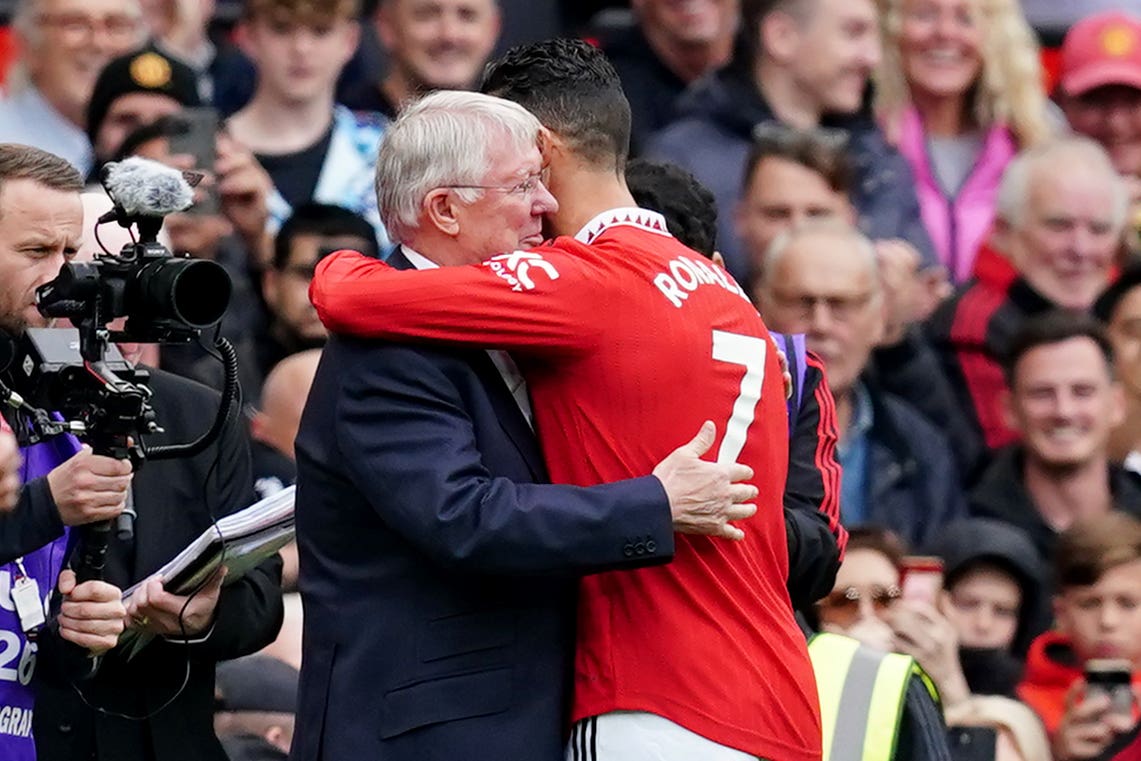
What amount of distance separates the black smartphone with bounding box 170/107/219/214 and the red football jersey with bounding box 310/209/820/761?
9.85 ft

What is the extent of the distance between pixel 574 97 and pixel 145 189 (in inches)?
30.4

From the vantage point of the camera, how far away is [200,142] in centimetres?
761

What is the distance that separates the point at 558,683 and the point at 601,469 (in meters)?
0.38

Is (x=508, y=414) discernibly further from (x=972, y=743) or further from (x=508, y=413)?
(x=972, y=743)

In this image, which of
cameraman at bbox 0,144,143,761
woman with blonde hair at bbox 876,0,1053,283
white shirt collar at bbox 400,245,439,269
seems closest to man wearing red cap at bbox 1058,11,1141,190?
woman with blonde hair at bbox 876,0,1053,283

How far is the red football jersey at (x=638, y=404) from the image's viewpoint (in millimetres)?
4398

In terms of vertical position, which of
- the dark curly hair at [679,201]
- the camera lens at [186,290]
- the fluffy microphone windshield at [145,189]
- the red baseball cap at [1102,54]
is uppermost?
the red baseball cap at [1102,54]

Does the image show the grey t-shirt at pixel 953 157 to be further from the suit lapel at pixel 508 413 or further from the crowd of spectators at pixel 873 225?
the suit lapel at pixel 508 413

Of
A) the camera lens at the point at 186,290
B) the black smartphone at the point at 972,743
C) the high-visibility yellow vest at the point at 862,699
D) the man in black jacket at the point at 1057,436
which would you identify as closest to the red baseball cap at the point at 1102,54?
the man in black jacket at the point at 1057,436

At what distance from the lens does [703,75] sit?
9.11 metres

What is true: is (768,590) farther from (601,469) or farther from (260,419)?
(260,419)

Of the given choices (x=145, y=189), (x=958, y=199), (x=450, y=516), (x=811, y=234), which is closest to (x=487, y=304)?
(x=450, y=516)

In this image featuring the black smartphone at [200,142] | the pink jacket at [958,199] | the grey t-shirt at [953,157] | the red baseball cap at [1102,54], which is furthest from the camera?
the red baseball cap at [1102,54]

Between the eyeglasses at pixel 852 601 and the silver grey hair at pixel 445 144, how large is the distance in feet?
7.96
